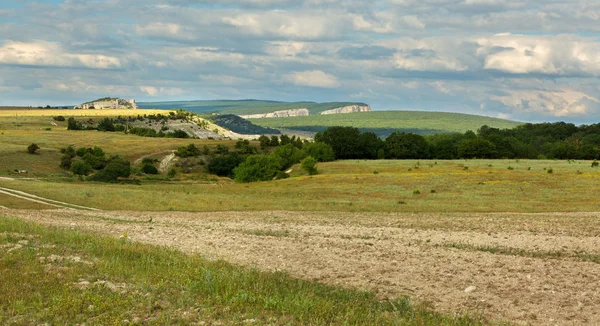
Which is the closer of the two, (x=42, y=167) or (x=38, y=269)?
(x=38, y=269)

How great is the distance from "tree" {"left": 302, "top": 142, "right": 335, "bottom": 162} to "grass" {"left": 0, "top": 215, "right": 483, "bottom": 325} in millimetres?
99733

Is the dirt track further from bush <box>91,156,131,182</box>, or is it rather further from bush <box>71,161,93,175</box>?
bush <box>71,161,93,175</box>

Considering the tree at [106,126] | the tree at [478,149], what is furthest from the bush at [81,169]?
the tree at [106,126]

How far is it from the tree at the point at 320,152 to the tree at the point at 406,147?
62.2 ft

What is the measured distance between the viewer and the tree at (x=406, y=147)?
13325 cm

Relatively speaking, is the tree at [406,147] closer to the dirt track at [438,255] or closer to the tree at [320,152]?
the tree at [320,152]

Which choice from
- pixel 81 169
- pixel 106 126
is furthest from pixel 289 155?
pixel 106 126

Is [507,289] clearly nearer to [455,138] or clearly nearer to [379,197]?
[379,197]

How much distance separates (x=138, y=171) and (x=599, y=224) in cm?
8157

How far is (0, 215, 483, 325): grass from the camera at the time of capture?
12430mm

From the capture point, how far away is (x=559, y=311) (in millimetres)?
14711

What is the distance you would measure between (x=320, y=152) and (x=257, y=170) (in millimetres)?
24425

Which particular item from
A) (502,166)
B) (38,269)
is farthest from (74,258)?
(502,166)

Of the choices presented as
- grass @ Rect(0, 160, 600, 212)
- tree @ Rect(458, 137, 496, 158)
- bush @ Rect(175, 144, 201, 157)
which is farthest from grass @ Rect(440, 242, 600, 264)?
bush @ Rect(175, 144, 201, 157)
